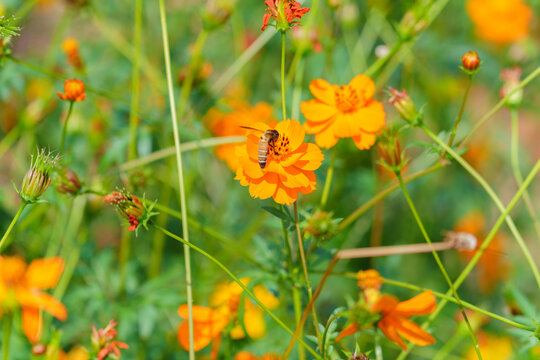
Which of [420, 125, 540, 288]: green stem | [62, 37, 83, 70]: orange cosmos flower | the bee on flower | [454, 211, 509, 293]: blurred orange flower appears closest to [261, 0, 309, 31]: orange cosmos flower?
[420, 125, 540, 288]: green stem

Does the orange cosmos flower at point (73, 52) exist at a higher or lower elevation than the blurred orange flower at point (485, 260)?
higher

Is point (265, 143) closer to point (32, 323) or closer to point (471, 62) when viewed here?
point (471, 62)

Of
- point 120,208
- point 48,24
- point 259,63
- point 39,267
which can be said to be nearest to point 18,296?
point 39,267

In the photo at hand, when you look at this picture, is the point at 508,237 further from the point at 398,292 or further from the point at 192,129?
the point at 192,129

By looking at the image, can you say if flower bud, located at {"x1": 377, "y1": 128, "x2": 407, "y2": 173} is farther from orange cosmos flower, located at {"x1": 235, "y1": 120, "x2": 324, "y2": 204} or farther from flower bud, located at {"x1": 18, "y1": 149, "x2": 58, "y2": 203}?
flower bud, located at {"x1": 18, "y1": 149, "x2": 58, "y2": 203}

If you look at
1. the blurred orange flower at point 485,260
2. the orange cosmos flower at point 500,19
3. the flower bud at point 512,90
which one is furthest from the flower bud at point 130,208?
the orange cosmos flower at point 500,19

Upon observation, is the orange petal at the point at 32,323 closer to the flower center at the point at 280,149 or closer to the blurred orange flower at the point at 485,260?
the flower center at the point at 280,149
